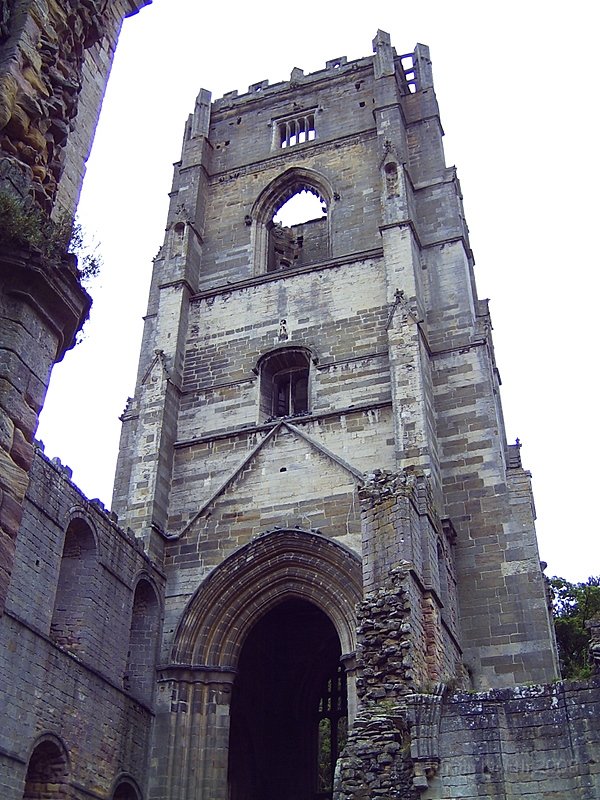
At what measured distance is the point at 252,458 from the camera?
15.7m

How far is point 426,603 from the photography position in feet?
39.5

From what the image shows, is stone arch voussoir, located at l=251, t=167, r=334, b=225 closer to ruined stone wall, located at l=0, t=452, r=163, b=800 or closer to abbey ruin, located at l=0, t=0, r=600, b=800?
abbey ruin, located at l=0, t=0, r=600, b=800

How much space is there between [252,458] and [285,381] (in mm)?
2763

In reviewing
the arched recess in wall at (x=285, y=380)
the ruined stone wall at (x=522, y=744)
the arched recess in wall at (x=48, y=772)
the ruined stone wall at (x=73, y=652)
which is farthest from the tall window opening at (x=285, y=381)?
the ruined stone wall at (x=522, y=744)

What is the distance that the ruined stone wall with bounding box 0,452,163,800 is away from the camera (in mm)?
10117

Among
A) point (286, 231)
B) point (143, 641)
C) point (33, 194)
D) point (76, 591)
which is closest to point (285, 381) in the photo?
point (143, 641)

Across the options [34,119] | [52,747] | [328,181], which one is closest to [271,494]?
[52,747]

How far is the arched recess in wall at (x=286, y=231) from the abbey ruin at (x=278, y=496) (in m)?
0.08

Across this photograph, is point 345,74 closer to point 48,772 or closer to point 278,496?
point 278,496

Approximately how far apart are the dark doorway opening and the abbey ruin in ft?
0.18

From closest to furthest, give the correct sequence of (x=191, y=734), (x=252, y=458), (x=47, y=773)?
(x=47, y=773) → (x=191, y=734) → (x=252, y=458)

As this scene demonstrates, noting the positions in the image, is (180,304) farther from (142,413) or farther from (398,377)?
(398,377)

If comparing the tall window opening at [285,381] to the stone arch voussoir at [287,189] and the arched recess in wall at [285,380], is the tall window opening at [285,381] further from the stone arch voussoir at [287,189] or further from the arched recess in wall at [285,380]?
the stone arch voussoir at [287,189]

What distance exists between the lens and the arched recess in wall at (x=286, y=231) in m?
20.2
